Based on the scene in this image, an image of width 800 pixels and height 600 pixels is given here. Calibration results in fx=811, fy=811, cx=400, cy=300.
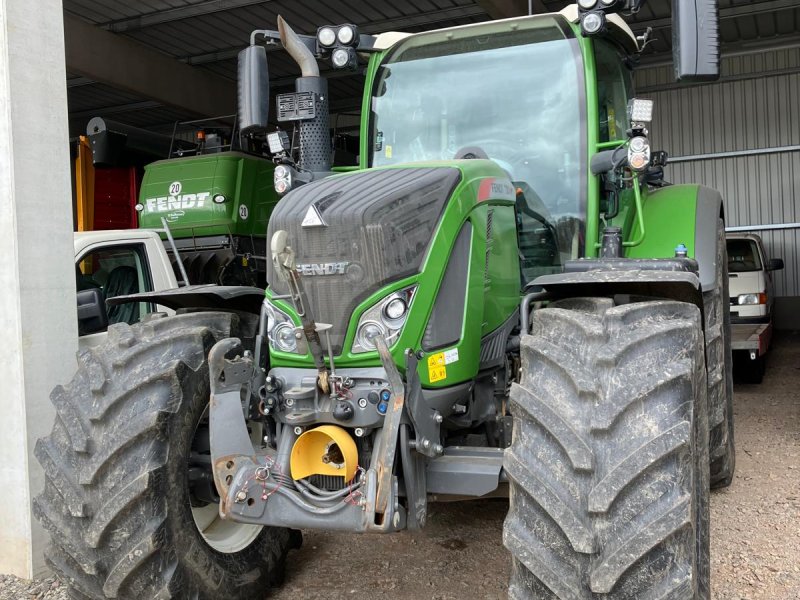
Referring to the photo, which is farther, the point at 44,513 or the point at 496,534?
the point at 496,534

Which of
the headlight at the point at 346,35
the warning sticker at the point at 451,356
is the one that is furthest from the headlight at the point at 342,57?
the warning sticker at the point at 451,356

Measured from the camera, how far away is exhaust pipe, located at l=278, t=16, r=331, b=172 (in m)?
3.90

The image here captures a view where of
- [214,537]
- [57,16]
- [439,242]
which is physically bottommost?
[214,537]

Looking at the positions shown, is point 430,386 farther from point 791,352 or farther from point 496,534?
point 791,352

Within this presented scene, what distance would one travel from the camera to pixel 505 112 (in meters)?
3.92

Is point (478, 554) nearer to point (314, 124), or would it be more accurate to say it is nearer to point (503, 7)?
point (314, 124)

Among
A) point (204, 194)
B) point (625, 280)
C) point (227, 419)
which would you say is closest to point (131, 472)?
point (227, 419)

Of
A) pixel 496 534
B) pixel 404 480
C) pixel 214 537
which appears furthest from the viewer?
pixel 496 534

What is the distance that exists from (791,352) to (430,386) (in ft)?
36.4

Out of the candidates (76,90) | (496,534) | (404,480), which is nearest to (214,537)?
(404,480)

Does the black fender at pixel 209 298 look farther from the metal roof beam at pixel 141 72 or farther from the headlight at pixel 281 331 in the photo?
the metal roof beam at pixel 141 72

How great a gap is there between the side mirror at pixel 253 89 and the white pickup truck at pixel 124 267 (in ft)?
7.53

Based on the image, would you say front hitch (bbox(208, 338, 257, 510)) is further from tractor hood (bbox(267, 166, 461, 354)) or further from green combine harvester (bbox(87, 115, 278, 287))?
green combine harvester (bbox(87, 115, 278, 287))

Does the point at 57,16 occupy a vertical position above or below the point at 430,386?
above
